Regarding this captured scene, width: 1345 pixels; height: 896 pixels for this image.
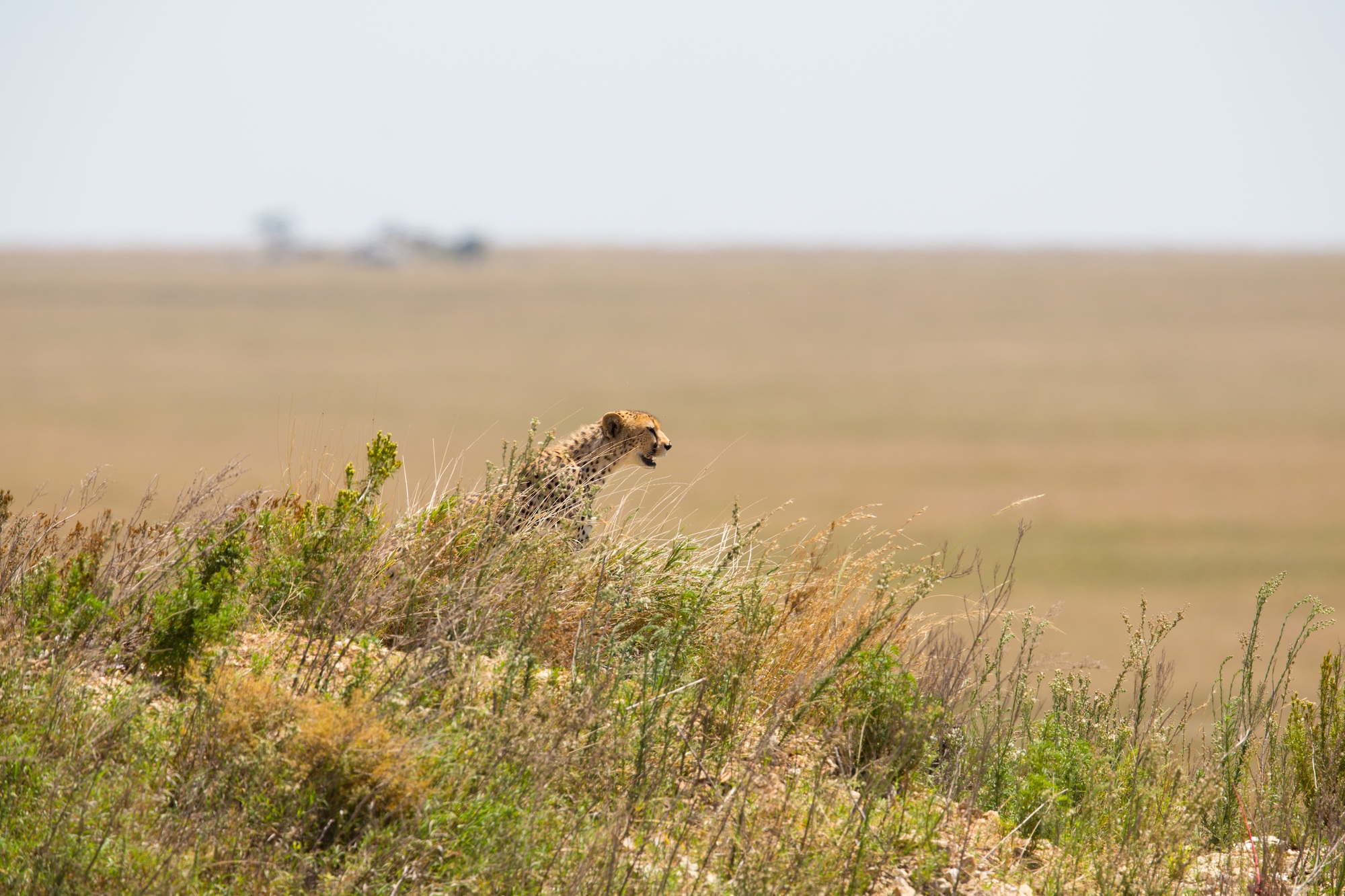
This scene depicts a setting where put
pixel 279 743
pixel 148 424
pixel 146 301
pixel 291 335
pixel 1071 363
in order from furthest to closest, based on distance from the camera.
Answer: pixel 146 301
pixel 291 335
pixel 1071 363
pixel 148 424
pixel 279 743

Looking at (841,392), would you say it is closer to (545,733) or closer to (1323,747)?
(1323,747)

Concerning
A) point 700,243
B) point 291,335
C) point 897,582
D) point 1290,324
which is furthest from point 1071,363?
point 700,243

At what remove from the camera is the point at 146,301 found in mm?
74500

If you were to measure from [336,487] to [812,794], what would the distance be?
8.63 feet

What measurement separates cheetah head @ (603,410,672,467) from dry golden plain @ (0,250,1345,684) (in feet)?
2.77

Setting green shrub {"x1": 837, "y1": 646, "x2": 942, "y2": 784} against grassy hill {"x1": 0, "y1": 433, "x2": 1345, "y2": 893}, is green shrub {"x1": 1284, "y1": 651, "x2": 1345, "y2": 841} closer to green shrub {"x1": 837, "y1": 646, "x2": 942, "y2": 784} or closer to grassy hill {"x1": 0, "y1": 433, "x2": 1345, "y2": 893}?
grassy hill {"x1": 0, "y1": 433, "x2": 1345, "y2": 893}

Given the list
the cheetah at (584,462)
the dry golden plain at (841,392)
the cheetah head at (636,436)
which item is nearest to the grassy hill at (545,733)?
the cheetah at (584,462)

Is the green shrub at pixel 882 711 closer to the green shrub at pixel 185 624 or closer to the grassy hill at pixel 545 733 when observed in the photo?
the grassy hill at pixel 545 733

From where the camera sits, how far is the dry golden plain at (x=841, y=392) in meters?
29.7

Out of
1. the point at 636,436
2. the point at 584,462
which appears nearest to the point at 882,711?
the point at 584,462

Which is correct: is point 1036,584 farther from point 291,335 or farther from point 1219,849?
point 291,335

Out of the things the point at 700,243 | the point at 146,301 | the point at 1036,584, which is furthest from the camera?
the point at 700,243

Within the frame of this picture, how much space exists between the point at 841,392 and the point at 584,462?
4561 cm

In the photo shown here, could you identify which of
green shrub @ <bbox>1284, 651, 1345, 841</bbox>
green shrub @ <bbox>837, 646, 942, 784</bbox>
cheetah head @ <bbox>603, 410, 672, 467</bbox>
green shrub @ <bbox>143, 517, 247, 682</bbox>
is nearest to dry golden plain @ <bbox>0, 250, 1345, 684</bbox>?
cheetah head @ <bbox>603, 410, 672, 467</bbox>
